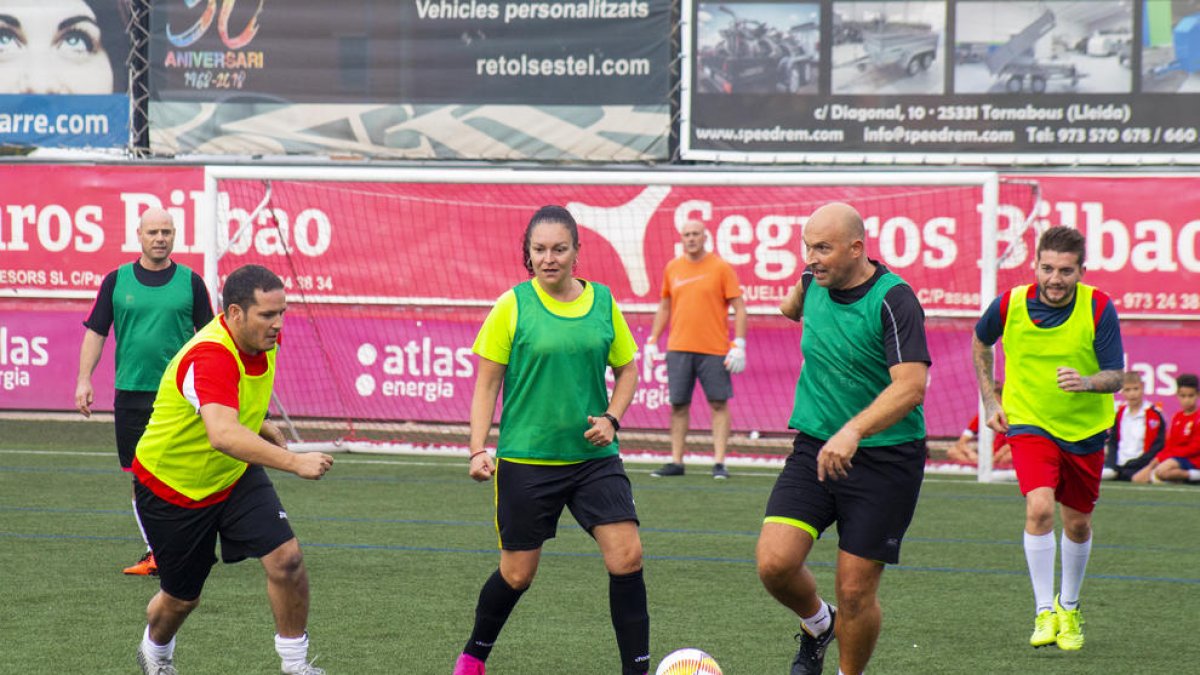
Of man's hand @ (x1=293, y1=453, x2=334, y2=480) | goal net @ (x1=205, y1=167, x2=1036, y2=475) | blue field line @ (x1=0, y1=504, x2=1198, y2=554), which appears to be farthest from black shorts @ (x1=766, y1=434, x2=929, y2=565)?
goal net @ (x1=205, y1=167, x2=1036, y2=475)

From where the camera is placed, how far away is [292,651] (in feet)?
20.1

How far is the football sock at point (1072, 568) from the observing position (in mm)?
7523

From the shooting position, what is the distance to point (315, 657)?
6996mm

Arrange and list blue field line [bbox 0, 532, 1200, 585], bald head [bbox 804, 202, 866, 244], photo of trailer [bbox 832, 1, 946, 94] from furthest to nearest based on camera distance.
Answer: photo of trailer [bbox 832, 1, 946, 94], blue field line [bbox 0, 532, 1200, 585], bald head [bbox 804, 202, 866, 244]

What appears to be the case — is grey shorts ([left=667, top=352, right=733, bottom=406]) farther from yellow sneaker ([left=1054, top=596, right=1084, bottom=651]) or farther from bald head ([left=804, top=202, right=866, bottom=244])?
bald head ([left=804, top=202, right=866, bottom=244])

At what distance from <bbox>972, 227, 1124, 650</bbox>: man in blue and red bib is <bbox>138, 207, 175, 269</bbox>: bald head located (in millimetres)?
4499

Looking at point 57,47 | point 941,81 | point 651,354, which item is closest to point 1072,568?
point 651,354

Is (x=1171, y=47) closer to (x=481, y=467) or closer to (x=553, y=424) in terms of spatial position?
(x=553, y=424)

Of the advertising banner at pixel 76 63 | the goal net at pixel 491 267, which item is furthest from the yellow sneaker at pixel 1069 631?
the advertising banner at pixel 76 63

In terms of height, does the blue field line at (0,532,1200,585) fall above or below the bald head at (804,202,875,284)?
below

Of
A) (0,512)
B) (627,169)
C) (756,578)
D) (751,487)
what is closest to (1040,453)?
(756,578)

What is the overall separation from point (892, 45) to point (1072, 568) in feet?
30.5

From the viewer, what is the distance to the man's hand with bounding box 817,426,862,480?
5602 millimetres

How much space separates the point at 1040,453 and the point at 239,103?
1188 cm
